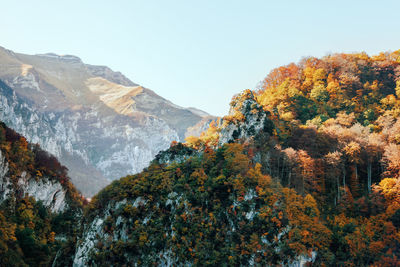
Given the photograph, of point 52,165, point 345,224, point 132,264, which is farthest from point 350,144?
point 52,165

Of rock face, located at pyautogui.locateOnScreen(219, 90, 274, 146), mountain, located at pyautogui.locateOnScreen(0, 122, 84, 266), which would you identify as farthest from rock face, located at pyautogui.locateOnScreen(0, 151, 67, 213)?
rock face, located at pyautogui.locateOnScreen(219, 90, 274, 146)

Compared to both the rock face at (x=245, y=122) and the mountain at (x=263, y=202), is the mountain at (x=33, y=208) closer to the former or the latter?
the mountain at (x=263, y=202)

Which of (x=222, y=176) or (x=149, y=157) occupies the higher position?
(x=222, y=176)

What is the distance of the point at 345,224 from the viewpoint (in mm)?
26812

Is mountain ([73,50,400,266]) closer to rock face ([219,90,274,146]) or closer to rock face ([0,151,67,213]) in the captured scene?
rock face ([219,90,274,146])

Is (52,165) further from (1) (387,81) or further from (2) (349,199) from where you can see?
(1) (387,81)

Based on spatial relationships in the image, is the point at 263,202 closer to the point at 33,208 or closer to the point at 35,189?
the point at 33,208

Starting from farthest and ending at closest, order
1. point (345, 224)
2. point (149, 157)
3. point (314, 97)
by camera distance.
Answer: point (149, 157) → point (314, 97) → point (345, 224)

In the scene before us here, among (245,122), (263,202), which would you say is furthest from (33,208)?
(263,202)

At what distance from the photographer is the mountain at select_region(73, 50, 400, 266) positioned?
2589 cm

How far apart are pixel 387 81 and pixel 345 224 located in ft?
141

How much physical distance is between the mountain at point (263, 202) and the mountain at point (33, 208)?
945 centimetres

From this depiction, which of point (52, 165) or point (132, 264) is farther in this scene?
point (52, 165)

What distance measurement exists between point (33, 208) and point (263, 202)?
45.2m
